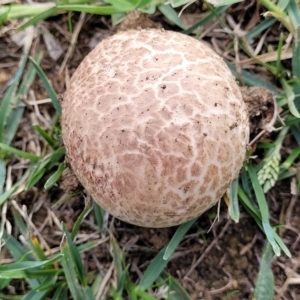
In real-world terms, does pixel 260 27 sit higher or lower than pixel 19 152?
higher

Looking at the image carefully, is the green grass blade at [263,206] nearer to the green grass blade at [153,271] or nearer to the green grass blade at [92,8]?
the green grass blade at [153,271]

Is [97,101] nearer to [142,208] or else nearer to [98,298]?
[142,208]

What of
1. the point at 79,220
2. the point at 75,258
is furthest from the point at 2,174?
the point at 75,258

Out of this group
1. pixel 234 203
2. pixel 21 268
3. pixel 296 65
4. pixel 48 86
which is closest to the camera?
pixel 21 268

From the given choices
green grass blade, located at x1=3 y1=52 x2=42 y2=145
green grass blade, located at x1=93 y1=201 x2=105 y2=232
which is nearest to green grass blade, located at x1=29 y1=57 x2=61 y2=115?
green grass blade, located at x1=3 y1=52 x2=42 y2=145

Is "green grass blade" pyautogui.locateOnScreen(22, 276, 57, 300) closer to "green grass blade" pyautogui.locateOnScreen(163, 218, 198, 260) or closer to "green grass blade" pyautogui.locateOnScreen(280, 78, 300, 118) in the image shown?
"green grass blade" pyautogui.locateOnScreen(163, 218, 198, 260)

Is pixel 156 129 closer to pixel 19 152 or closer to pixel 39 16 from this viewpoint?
pixel 19 152

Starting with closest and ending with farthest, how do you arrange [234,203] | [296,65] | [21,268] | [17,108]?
[21,268], [234,203], [296,65], [17,108]
